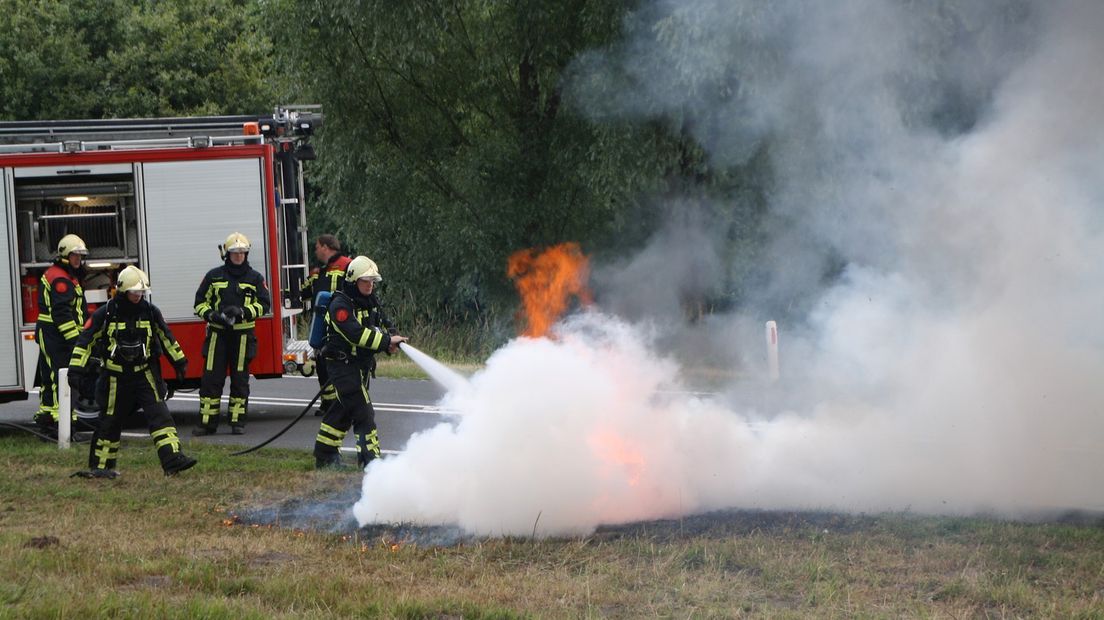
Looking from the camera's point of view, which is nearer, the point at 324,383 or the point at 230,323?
the point at 324,383

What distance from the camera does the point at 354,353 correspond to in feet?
30.3

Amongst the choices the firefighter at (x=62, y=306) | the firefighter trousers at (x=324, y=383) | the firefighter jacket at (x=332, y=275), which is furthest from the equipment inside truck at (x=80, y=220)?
the firefighter trousers at (x=324, y=383)

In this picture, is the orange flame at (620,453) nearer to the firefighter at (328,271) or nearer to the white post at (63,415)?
the firefighter at (328,271)

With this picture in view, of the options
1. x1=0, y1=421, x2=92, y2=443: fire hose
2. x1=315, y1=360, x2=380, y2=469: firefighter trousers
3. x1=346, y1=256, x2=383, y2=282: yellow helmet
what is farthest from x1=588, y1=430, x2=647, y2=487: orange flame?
x1=0, y1=421, x2=92, y2=443: fire hose

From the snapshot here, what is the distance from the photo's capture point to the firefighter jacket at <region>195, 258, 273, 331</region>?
11.5m

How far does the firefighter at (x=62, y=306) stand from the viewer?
11.1 metres

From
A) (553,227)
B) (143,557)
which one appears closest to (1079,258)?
(143,557)

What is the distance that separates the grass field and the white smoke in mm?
392

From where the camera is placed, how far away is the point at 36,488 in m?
9.09

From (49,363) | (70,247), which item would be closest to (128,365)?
(70,247)

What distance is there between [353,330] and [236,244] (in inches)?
121

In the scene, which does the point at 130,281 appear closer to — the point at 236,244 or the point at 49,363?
the point at 236,244

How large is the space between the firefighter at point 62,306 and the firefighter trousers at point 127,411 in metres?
1.91

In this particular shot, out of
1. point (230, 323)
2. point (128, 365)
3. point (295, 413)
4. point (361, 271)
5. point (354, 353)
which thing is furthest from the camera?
point (295, 413)
